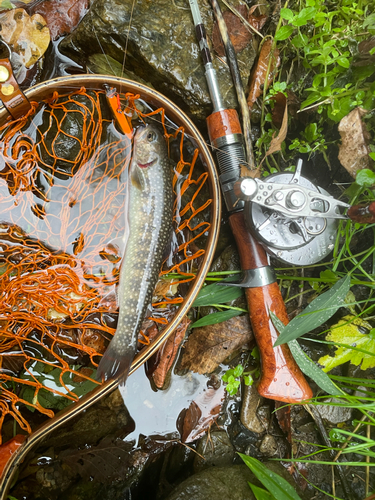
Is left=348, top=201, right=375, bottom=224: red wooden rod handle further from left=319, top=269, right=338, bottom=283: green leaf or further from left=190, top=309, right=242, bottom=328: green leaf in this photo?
left=190, top=309, right=242, bottom=328: green leaf

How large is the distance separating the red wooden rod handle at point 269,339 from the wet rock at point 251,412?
339mm

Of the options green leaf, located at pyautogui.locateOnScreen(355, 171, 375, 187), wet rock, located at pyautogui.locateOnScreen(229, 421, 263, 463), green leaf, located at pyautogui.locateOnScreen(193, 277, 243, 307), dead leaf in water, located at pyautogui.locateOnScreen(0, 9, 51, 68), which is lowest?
wet rock, located at pyautogui.locateOnScreen(229, 421, 263, 463)

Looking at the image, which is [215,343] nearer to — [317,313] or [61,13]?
[317,313]

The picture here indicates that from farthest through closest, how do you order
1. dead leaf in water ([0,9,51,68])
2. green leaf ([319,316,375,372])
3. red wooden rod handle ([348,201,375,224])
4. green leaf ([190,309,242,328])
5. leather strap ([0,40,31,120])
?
green leaf ([190,309,242,328]), dead leaf in water ([0,9,51,68]), green leaf ([319,316,375,372]), leather strap ([0,40,31,120]), red wooden rod handle ([348,201,375,224])

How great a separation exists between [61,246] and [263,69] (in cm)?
178

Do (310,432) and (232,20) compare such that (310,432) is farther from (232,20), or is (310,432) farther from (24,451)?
(232,20)

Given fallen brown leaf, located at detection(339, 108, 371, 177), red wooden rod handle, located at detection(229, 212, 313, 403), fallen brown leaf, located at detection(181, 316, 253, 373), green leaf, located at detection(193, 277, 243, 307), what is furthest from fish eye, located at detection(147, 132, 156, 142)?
fallen brown leaf, located at detection(181, 316, 253, 373)

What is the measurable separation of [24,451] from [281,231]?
1.82 m

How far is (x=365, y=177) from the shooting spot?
1.79 metres

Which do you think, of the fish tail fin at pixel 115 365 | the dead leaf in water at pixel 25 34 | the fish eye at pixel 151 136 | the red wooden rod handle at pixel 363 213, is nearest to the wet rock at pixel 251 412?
the fish tail fin at pixel 115 365

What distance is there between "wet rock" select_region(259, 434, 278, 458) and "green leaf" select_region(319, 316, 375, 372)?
24.5 inches

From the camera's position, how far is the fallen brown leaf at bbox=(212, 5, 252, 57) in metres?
2.19

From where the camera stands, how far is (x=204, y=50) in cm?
205

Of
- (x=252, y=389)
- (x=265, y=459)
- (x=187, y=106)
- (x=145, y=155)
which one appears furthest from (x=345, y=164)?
(x=265, y=459)
